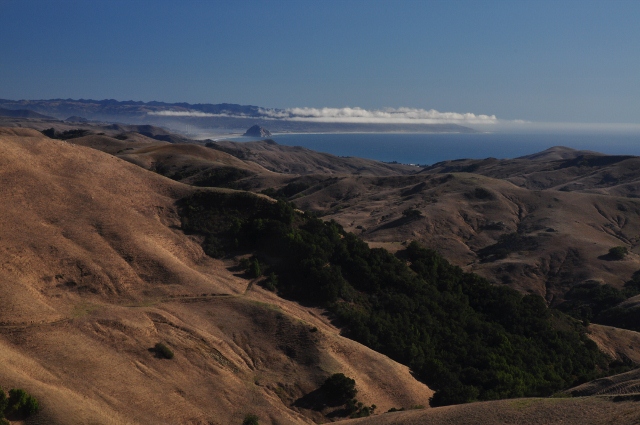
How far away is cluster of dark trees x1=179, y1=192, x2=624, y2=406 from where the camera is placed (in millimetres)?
39438

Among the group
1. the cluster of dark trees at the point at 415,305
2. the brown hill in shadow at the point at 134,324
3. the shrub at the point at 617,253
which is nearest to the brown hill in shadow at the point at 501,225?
the shrub at the point at 617,253

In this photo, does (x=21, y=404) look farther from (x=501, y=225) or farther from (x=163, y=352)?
(x=501, y=225)

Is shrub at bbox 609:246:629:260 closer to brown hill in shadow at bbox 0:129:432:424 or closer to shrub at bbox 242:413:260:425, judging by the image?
brown hill in shadow at bbox 0:129:432:424

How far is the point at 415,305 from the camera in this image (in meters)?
45.5

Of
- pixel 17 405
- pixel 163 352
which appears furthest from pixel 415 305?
pixel 17 405

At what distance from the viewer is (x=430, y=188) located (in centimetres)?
11944

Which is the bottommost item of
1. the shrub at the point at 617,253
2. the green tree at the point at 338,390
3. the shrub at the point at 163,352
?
the green tree at the point at 338,390

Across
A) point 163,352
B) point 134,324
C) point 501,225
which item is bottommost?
point 501,225

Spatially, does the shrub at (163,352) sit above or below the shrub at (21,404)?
below

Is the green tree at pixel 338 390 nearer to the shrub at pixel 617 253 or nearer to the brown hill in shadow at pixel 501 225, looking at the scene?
the brown hill in shadow at pixel 501 225

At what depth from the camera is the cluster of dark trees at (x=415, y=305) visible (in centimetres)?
3944

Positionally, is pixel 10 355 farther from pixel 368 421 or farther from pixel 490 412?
pixel 490 412

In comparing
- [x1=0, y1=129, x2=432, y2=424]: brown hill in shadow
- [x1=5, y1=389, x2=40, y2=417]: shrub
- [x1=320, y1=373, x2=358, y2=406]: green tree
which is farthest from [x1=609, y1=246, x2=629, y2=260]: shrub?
[x1=5, y1=389, x2=40, y2=417]: shrub

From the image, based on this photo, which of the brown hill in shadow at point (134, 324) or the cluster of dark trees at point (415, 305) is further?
the cluster of dark trees at point (415, 305)
